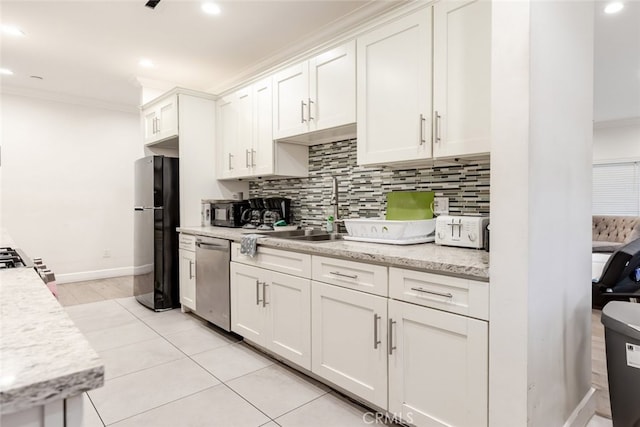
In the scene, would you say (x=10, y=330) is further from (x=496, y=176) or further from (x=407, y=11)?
(x=407, y=11)

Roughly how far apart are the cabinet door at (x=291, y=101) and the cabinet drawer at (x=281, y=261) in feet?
3.17

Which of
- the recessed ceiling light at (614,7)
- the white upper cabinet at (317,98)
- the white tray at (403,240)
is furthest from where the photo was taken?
the recessed ceiling light at (614,7)

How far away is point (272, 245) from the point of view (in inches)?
93.2

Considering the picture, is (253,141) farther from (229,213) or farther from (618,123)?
(618,123)

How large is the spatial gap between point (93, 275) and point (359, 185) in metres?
4.29

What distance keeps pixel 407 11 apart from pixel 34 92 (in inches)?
189

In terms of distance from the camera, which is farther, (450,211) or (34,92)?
(34,92)

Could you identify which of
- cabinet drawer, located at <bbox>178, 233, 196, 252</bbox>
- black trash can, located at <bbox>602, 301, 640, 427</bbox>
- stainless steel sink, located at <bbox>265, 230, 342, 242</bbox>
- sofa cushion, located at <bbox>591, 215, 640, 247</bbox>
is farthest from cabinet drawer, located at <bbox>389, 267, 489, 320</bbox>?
sofa cushion, located at <bbox>591, 215, 640, 247</bbox>

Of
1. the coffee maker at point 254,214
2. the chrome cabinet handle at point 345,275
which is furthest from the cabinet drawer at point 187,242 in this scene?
the chrome cabinet handle at point 345,275

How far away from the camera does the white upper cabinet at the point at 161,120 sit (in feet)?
11.9

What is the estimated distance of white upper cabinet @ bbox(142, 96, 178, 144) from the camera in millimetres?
3613

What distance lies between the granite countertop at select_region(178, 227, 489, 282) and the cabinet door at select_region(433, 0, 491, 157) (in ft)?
1.70

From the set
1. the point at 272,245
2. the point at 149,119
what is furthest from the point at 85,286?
the point at 272,245

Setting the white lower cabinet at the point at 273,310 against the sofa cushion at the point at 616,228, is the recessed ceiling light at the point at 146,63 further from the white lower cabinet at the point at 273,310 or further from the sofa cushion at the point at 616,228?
the sofa cushion at the point at 616,228
